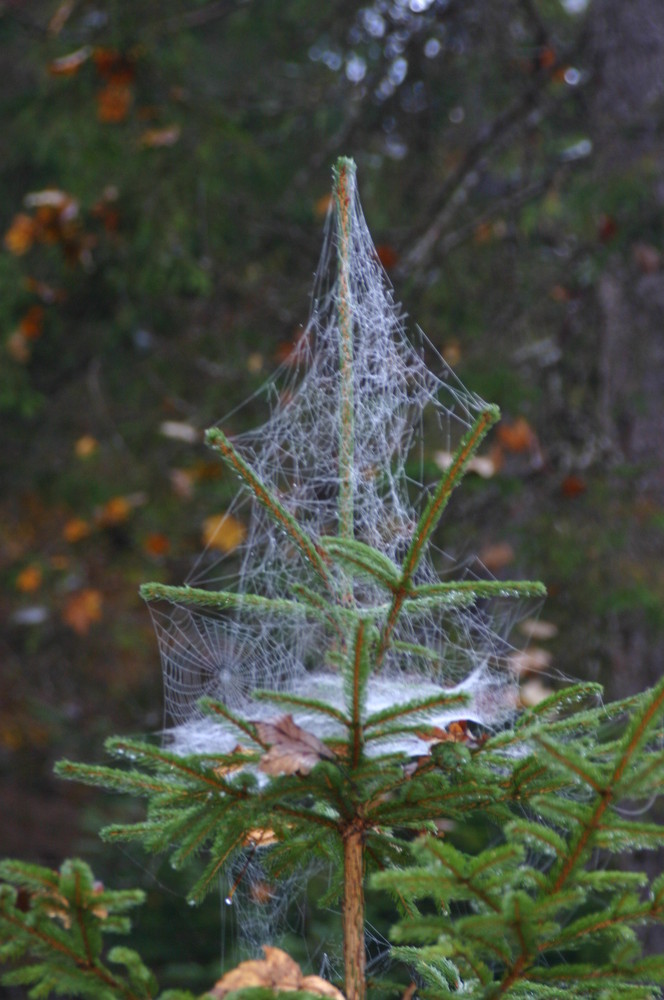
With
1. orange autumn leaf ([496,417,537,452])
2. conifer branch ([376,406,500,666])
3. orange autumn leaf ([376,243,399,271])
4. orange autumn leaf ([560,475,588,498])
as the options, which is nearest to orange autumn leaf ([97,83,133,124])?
orange autumn leaf ([376,243,399,271])

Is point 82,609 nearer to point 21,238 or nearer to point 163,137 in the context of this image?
point 21,238

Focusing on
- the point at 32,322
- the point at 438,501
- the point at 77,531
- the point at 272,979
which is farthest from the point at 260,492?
the point at 77,531

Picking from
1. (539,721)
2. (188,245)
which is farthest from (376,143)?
(539,721)

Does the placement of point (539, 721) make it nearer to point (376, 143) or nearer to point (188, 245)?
point (188, 245)

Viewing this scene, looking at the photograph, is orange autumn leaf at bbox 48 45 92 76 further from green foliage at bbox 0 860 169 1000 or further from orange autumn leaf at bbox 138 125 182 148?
green foliage at bbox 0 860 169 1000

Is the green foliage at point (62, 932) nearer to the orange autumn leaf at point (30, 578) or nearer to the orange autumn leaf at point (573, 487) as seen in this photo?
the orange autumn leaf at point (573, 487)

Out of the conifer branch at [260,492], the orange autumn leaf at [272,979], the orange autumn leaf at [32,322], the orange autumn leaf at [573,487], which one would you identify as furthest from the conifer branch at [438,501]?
the orange autumn leaf at [32,322]
